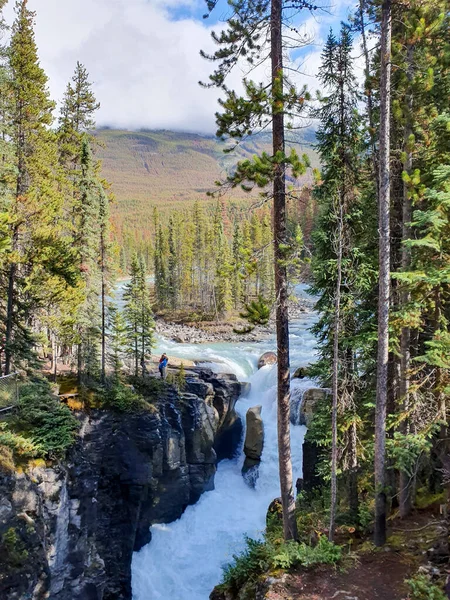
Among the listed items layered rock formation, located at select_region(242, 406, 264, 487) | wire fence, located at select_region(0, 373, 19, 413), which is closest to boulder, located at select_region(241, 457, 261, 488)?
layered rock formation, located at select_region(242, 406, 264, 487)

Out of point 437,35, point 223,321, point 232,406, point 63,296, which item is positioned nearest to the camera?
point 437,35

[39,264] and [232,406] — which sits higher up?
[39,264]

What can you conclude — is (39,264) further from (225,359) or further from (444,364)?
(225,359)

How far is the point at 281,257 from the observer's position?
8945mm

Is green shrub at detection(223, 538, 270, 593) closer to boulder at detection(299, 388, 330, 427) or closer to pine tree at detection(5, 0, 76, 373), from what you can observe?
pine tree at detection(5, 0, 76, 373)

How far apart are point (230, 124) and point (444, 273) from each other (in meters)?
5.44

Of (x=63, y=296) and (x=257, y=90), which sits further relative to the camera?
(x=63, y=296)

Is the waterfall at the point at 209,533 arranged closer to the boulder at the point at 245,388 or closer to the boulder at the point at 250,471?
the boulder at the point at 250,471

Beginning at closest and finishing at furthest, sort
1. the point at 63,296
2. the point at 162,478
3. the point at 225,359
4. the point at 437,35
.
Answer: the point at 437,35 → the point at 63,296 → the point at 162,478 → the point at 225,359

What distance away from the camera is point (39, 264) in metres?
17.3

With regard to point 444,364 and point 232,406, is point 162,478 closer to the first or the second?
point 232,406

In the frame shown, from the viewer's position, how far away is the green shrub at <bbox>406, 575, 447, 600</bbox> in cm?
716

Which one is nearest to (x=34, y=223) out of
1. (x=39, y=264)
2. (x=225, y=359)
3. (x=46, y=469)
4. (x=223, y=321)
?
(x=39, y=264)

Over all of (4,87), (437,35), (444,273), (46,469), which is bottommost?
(46,469)
